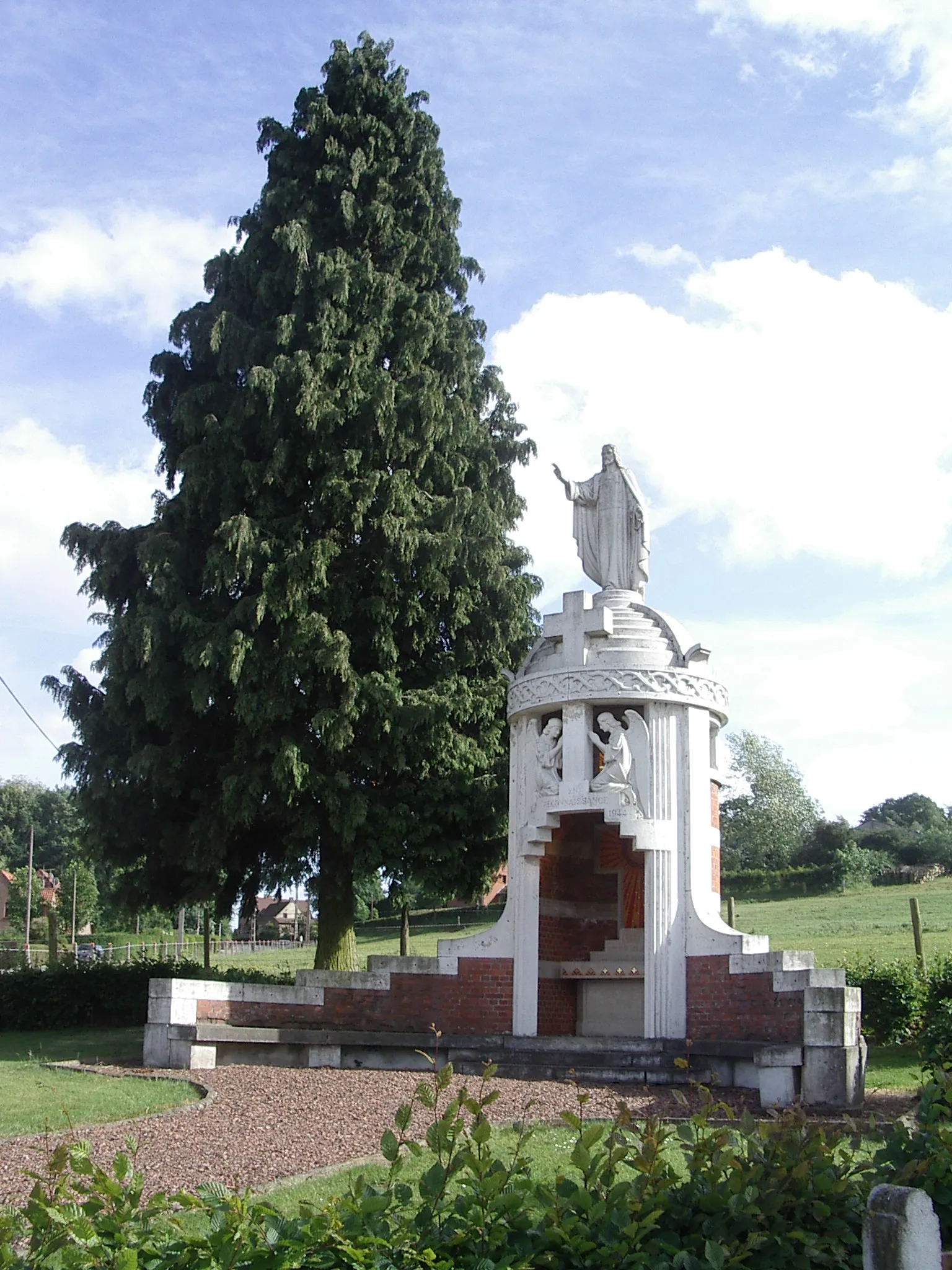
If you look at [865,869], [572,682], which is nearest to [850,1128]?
[572,682]

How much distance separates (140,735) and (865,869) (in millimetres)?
36940

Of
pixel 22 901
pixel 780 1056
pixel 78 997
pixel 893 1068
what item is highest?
pixel 22 901

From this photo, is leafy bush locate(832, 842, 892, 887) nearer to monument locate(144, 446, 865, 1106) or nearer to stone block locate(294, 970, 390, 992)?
monument locate(144, 446, 865, 1106)

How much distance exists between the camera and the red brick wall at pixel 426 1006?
49.5 ft

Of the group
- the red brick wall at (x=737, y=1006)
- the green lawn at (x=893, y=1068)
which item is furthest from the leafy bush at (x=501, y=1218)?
the red brick wall at (x=737, y=1006)

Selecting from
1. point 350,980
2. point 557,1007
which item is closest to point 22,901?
point 350,980

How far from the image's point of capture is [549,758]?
15.4 m

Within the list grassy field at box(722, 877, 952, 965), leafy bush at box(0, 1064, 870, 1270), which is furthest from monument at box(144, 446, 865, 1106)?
leafy bush at box(0, 1064, 870, 1270)

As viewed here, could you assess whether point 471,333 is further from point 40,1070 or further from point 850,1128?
point 850,1128

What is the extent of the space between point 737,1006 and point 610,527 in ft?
20.5

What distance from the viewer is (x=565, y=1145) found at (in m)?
9.07

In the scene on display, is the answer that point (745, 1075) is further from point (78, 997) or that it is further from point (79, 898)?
point (79, 898)

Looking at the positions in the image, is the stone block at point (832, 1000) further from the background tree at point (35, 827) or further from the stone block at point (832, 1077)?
the background tree at point (35, 827)

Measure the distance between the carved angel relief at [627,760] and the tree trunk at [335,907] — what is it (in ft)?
16.0
